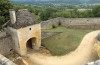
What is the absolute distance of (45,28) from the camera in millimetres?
32719

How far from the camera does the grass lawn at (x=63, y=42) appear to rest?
24.6 metres

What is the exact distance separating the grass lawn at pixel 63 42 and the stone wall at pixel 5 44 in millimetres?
4537

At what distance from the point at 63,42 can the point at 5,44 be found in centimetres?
739

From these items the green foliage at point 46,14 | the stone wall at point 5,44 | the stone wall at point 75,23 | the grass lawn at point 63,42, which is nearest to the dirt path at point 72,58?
the grass lawn at point 63,42

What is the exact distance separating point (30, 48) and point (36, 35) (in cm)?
212

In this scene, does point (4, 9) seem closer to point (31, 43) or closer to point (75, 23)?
point (31, 43)

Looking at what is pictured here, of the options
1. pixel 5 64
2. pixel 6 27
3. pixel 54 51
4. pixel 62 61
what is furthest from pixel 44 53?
pixel 5 64

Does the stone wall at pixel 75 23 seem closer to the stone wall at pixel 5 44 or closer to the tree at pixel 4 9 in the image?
the tree at pixel 4 9

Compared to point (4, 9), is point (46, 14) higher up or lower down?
lower down

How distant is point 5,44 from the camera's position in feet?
79.6

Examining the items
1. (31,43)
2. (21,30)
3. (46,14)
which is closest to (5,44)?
(21,30)

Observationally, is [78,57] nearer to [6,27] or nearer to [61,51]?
[61,51]

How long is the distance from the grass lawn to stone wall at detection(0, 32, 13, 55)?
454cm

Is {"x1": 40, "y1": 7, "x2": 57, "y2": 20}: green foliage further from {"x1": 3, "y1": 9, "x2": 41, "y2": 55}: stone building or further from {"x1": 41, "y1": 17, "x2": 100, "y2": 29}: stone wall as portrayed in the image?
{"x1": 3, "y1": 9, "x2": 41, "y2": 55}: stone building
